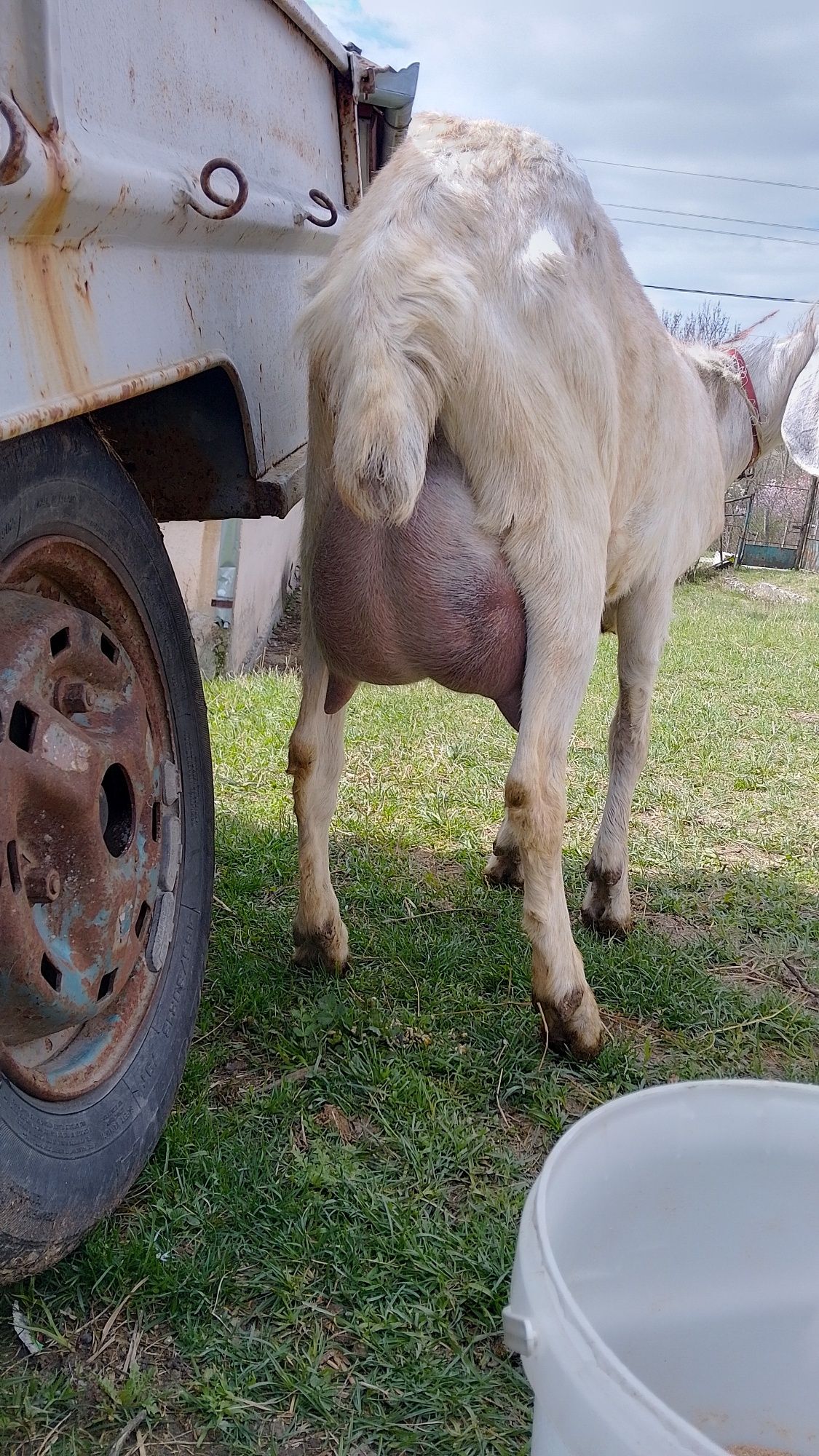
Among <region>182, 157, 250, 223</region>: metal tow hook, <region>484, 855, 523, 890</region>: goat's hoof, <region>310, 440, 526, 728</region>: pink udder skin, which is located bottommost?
<region>484, 855, 523, 890</region>: goat's hoof

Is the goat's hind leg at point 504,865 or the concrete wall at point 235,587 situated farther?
the concrete wall at point 235,587

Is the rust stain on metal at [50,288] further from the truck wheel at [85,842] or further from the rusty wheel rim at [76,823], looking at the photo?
the rusty wheel rim at [76,823]

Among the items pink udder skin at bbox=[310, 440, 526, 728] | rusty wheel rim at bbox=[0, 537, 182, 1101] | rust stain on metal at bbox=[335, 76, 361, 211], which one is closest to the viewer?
rusty wheel rim at bbox=[0, 537, 182, 1101]

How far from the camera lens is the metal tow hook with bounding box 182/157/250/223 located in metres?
1.67

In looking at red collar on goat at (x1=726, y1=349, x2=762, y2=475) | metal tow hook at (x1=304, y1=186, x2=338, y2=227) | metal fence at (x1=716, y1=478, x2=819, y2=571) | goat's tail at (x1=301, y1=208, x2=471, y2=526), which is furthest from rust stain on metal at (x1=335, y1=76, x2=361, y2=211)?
metal fence at (x1=716, y1=478, x2=819, y2=571)

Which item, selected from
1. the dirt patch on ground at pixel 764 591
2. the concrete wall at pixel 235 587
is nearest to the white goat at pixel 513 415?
the concrete wall at pixel 235 587

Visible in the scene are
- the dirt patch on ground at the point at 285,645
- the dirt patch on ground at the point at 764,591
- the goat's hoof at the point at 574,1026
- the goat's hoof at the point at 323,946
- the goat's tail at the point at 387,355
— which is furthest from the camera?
the dirt patch on ground at the point at 764,591

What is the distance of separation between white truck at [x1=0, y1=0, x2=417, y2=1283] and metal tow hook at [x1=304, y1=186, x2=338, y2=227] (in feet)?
0.07

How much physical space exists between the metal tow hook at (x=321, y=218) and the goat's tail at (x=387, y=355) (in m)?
0.35

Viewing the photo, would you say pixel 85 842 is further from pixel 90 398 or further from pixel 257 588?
pixel 257 588

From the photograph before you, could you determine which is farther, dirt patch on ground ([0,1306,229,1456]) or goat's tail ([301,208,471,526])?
goat's tail ([301,208,471,526])

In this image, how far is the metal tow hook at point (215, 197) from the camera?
5.47ft

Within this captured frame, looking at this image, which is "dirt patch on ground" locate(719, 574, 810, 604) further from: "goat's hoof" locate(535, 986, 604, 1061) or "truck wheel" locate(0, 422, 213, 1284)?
"truck wheel" locate(0, 422, 213, 1284)

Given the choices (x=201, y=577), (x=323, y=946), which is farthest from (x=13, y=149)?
(x=201, y=577)
